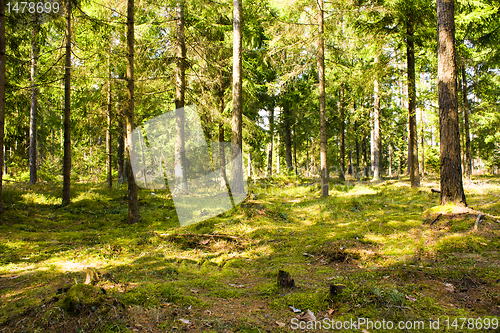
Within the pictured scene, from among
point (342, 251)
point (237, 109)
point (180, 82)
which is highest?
point (180, 82)

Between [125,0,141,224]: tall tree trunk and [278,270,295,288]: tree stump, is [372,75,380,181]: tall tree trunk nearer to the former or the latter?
[125,0,141,224]: tall tree trunk

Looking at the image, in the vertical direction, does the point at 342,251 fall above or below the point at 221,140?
below

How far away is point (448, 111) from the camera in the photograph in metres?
6.50

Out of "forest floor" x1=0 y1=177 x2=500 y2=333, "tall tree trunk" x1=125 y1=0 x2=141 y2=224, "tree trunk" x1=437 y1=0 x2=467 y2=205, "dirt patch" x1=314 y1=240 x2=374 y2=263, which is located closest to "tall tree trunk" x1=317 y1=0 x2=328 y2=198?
"forest floor" x1=0 y1=177 x2=500 y2=333

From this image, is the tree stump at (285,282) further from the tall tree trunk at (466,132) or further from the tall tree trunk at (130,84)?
the tall tree trunk at (466,132)

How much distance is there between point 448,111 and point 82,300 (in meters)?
7.67

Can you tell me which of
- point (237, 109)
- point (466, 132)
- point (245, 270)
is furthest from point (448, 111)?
point (466, 132)

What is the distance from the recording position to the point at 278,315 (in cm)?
334

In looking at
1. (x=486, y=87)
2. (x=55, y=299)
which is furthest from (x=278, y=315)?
(x=486, y=87)

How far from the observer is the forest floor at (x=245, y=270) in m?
3.02

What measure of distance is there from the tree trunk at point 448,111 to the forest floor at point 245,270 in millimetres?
541

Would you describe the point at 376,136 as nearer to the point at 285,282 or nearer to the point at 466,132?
the point at 466,132

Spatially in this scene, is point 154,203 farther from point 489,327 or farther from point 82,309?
point 489,327

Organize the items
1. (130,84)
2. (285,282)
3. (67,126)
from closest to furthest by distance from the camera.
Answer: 1. (285,282)
2. (130,84)
3. (67,126)
